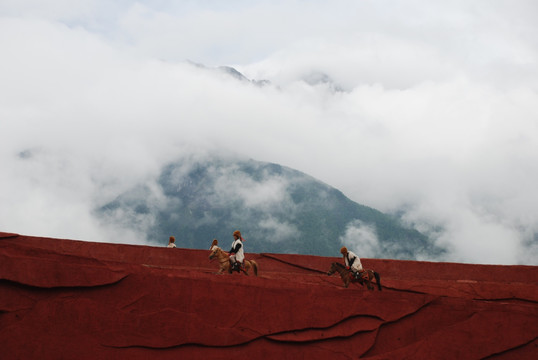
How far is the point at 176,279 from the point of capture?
334 inches

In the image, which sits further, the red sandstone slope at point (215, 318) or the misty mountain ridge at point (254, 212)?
the misty mountain ridge at point (254, 212)

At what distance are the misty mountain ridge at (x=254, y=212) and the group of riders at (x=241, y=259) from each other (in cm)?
4346

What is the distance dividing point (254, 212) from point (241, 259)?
169ft

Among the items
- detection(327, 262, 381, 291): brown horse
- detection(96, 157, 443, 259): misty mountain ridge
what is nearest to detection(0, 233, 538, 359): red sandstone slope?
detection(327, 262, 381, 291): brown horse

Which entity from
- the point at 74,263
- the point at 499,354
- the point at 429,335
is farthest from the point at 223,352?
the point at 499,354

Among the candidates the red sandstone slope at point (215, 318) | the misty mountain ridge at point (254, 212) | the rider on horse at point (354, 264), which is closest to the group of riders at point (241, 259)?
the rider on horse at point (354, 264)

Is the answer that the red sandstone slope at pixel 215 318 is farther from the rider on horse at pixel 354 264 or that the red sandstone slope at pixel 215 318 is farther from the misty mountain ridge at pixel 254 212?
the misty mountain ridge at pixel 254 212

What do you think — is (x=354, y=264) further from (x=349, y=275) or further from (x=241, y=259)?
(x=241, y=259)

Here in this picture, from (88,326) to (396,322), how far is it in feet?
15.3

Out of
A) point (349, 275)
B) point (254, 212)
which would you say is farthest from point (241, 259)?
point (254, 212)

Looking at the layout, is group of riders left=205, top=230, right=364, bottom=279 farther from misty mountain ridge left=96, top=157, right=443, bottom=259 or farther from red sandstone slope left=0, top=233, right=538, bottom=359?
misty mountain ridge left=96, top=157, right=443, bottom=259

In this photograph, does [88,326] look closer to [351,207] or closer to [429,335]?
[429,335]

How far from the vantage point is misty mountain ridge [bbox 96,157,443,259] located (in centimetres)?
5662

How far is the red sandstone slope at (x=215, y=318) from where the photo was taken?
7867 millimetres
